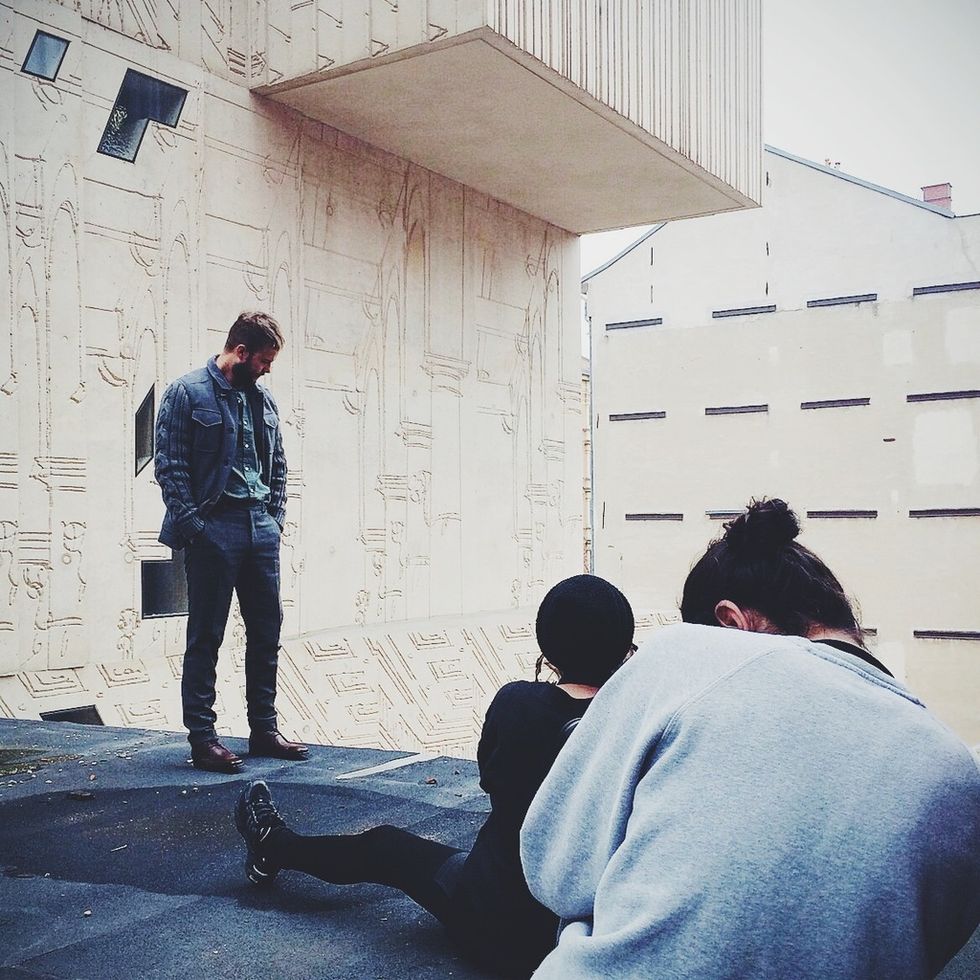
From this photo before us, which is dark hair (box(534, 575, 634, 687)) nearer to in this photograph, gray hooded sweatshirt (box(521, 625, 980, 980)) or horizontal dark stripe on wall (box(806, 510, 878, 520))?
gray hooded sweatshirt (box(521, 625, 980, 980))

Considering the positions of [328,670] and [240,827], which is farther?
[328,670]

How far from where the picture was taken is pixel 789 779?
41.4 inches

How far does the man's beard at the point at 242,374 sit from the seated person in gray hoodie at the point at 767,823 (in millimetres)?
3354

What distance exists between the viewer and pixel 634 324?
52.1 ft

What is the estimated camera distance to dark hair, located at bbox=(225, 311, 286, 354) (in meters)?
4.14

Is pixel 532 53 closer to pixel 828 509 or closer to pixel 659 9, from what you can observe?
pixel 659 9

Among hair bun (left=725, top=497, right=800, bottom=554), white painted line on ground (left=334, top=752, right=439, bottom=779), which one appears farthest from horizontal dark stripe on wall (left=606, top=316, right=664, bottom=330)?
hair bun (left=725, top=497, right=800, bottom=554)

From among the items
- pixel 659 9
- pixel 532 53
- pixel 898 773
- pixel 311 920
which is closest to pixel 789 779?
pixel 898 773

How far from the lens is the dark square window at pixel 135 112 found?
6184 mm

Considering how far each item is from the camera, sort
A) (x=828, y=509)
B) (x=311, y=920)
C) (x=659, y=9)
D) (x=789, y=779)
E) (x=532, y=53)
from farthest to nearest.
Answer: (x=828, y=509) < (x=659, y=9) < (x=532, y=53) < (x=311, y=920) < (x=789, y=779)

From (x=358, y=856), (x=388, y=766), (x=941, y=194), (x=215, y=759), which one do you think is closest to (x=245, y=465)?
(x=215, y=759)

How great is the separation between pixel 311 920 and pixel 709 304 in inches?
542

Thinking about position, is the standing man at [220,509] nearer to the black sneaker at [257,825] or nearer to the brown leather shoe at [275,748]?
A: the brown leather shoe at [275,748]

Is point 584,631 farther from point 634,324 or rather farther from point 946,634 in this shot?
point 634,324
